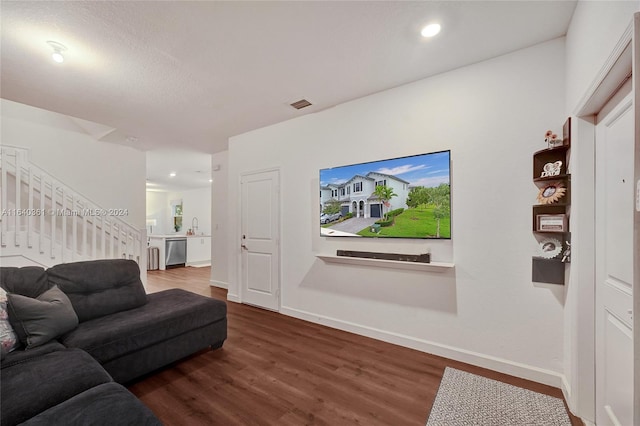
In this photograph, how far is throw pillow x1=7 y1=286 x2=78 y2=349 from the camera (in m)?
1.82

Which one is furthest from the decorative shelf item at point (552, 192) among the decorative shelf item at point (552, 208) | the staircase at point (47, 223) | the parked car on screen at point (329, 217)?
the staircase at point (47, 223)

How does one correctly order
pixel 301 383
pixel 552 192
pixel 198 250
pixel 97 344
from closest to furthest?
pixel 97 344 → pixel 552 192 → pixel 301 383 → pixel 198 250

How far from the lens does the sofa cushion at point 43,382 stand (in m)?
1.27

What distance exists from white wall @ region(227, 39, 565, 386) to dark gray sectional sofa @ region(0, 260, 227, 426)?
5.42ft

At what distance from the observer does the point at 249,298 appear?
173 inches

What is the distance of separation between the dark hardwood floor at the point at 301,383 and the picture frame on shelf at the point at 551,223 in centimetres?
121

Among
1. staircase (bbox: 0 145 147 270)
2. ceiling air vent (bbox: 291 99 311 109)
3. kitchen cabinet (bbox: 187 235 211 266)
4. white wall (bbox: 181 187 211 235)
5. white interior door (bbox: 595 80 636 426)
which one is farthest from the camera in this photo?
white wall (bbox: 181 187 211 235)

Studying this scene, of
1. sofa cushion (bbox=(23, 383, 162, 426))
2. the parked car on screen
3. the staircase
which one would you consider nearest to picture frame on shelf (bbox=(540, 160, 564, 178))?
the parked car on screen

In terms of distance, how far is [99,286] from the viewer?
8.24 feet

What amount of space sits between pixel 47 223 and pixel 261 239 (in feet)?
10.1

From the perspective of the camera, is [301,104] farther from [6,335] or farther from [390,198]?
[6,335]

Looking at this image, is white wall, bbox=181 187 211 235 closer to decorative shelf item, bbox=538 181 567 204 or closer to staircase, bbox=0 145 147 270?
staircase, bbox=0 145 147 270

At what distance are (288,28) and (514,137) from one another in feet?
6.62

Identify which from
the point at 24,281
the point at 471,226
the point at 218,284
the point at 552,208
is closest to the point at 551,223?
the point at 552,208
